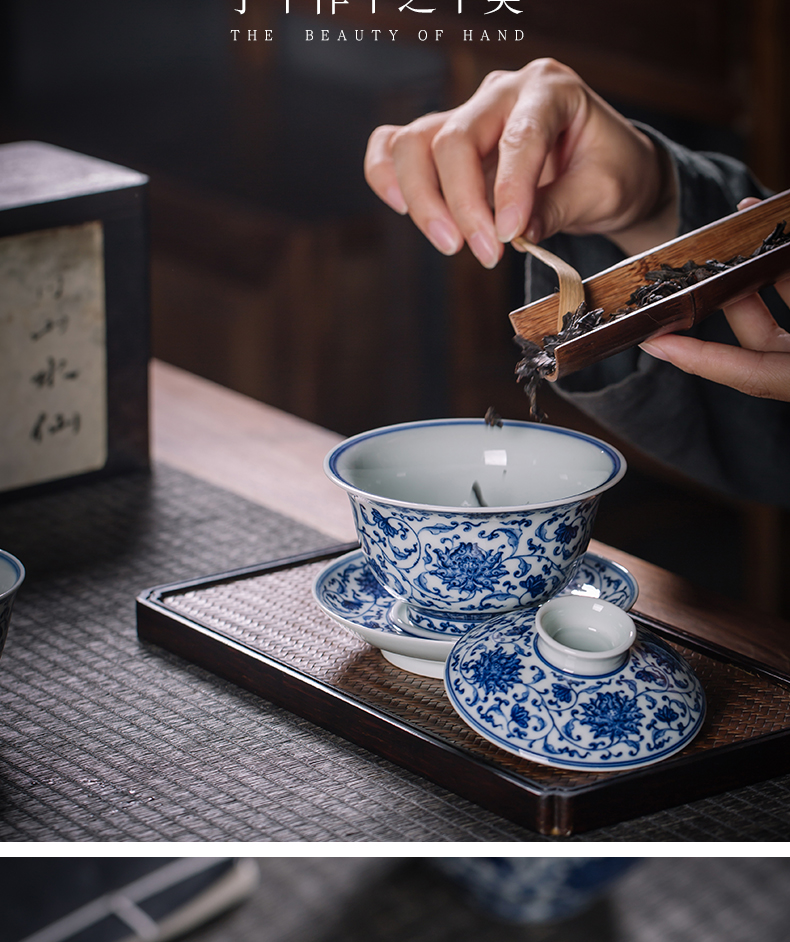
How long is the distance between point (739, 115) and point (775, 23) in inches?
8.1

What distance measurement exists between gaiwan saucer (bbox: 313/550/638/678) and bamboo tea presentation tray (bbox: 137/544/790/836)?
0.7 inches

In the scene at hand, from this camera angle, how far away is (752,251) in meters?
0.74

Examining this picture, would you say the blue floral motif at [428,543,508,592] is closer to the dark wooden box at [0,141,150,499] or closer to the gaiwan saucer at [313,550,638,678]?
the gaiwan saucer at [313,550,638,678]

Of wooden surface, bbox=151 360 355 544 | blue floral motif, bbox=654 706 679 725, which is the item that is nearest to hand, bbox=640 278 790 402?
blue floral motif, bbox=654 706 679 725

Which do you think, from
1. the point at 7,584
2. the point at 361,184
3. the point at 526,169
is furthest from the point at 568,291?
the point at 361,184

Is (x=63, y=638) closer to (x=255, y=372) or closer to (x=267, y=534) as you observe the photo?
(x=267, y=534)

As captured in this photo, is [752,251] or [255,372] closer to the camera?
[752,251]

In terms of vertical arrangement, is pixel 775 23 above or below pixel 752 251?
above

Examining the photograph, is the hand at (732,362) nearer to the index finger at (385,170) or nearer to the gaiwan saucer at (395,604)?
the gaiwan saucer at (395,604)

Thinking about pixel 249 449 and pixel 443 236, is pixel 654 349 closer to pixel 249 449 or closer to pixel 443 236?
pixel 443 236

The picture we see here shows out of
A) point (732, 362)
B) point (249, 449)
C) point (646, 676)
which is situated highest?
point (732, 362)

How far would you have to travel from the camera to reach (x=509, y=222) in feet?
2.75

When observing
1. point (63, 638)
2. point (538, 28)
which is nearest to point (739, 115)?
point (538, 28)

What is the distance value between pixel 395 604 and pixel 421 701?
0.28 feet
